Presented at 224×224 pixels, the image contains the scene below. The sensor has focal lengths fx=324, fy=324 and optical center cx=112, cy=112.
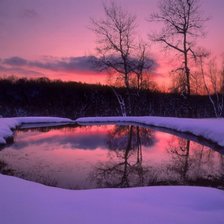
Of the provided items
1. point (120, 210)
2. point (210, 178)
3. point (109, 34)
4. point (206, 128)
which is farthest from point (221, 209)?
point (109, 34)

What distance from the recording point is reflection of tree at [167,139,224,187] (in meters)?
6.45

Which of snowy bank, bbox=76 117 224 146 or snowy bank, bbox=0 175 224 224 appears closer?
snowy bank, bbox=0 175 224 224

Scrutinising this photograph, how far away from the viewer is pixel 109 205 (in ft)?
13.6

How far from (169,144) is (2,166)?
6.41m

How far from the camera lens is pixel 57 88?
7044cm

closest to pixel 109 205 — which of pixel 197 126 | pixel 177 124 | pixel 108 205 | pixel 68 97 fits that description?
pixel 108 205

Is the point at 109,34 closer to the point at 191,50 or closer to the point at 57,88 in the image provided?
the point at 191,50

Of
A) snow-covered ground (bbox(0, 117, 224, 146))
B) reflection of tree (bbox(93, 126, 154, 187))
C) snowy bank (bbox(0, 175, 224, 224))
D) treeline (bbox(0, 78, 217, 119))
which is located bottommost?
reflection of tree (bbox(93, 126, 154, 187))

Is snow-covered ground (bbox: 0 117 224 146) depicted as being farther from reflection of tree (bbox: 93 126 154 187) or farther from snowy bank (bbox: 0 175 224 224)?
snowy bank (bbox: 0 175 224 224)

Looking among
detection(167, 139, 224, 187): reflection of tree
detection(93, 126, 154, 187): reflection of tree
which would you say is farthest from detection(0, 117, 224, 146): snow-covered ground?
detection(93, 126, 154, 187): reflection of tree

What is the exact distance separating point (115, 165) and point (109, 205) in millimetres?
4024

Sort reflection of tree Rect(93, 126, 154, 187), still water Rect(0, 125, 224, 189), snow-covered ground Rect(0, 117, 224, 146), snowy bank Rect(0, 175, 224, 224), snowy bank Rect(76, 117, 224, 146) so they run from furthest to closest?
snow-covered ground Rect(0, 117, 224, 146)
snowy bank Rect(76, 117, 224, 146)
still water Rect(0, 125, 224, 189)
reflection of tree Rect(93, 126, 154, 187)
snowy bank Rect(0, 175, 224, 224)

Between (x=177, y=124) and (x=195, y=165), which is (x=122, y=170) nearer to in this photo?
(x=195, y=165)

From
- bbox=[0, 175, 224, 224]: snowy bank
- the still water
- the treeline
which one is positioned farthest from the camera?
the treeline
